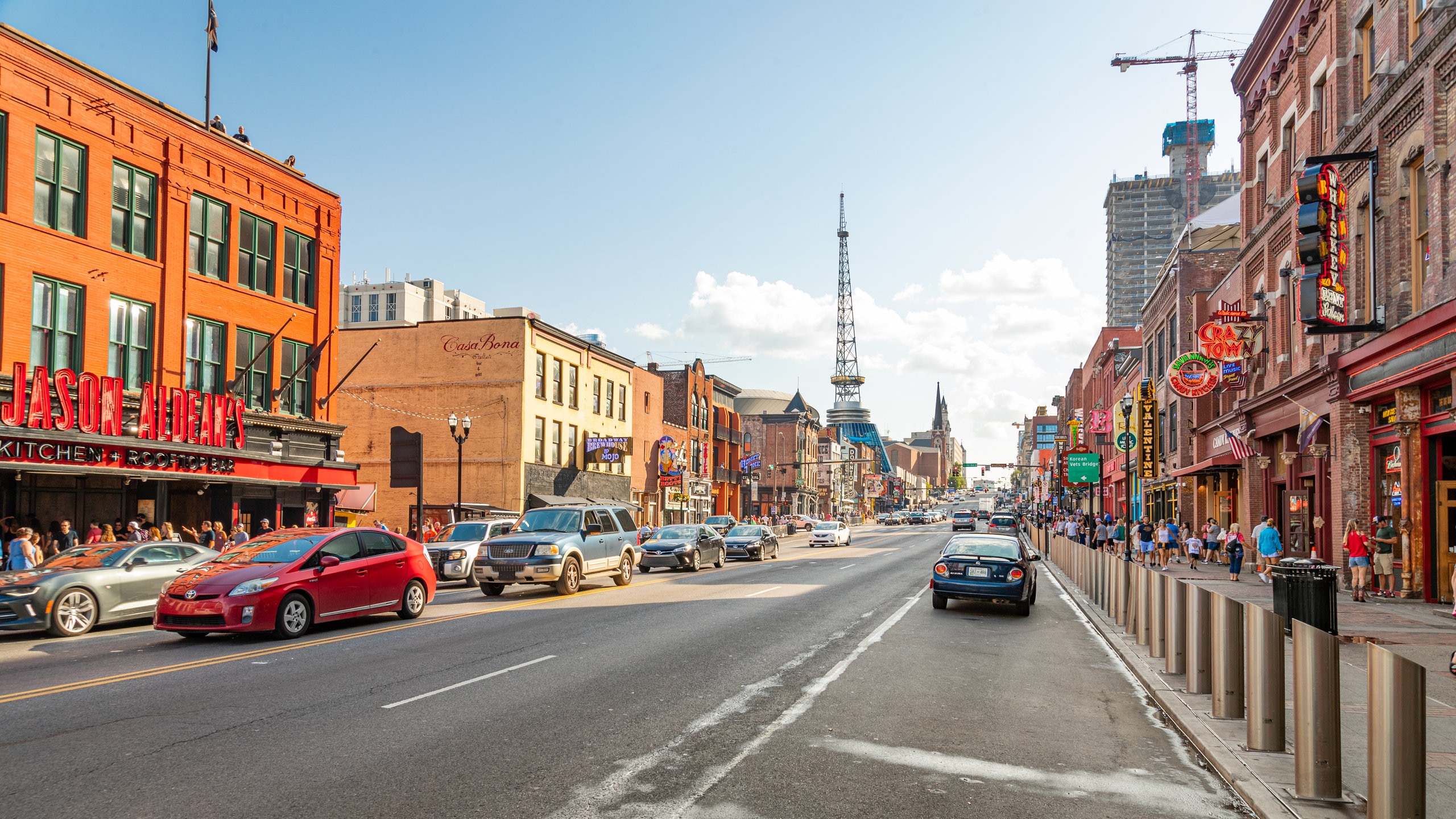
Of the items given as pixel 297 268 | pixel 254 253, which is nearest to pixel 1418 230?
pixel 254 253

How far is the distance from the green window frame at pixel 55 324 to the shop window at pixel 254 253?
17.7 ft

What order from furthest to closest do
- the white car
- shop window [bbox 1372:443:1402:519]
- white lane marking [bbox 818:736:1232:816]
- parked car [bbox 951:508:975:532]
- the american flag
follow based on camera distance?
parked car [bbox 951:508:975:532], the white car, the american flag, shop window [bbox 1372:443:1402:519], white lane marking [bbox 818:736:1232:816]

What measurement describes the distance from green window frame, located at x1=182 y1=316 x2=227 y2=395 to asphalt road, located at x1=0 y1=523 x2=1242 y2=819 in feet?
41.9

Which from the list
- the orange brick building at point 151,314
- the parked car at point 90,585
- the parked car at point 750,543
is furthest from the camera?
the parked car at point 750,543

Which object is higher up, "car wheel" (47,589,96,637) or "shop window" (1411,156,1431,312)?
"shop window" (1411,156,1431,312)

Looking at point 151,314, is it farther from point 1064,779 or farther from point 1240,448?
point 1240,448

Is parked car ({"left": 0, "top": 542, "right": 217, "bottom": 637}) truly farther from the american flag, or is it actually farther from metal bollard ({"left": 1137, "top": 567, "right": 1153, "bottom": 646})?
the american flag

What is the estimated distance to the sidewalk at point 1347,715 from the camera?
20.7 feet

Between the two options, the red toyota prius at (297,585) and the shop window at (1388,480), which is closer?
the red toyota prius at (297,585)

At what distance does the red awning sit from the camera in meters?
33.5

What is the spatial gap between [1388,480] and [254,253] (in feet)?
94.6

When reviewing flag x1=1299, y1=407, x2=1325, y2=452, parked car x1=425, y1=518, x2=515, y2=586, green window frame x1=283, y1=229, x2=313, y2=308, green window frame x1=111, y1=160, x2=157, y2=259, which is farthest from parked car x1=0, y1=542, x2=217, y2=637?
flag x1=1299, y1=407, x2=1325, y2=452

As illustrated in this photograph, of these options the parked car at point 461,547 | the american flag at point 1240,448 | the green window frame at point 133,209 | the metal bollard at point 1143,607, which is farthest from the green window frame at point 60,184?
the american flag at point 1240,448

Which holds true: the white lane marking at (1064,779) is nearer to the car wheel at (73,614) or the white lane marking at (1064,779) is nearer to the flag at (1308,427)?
the car wheel at (73,614)
